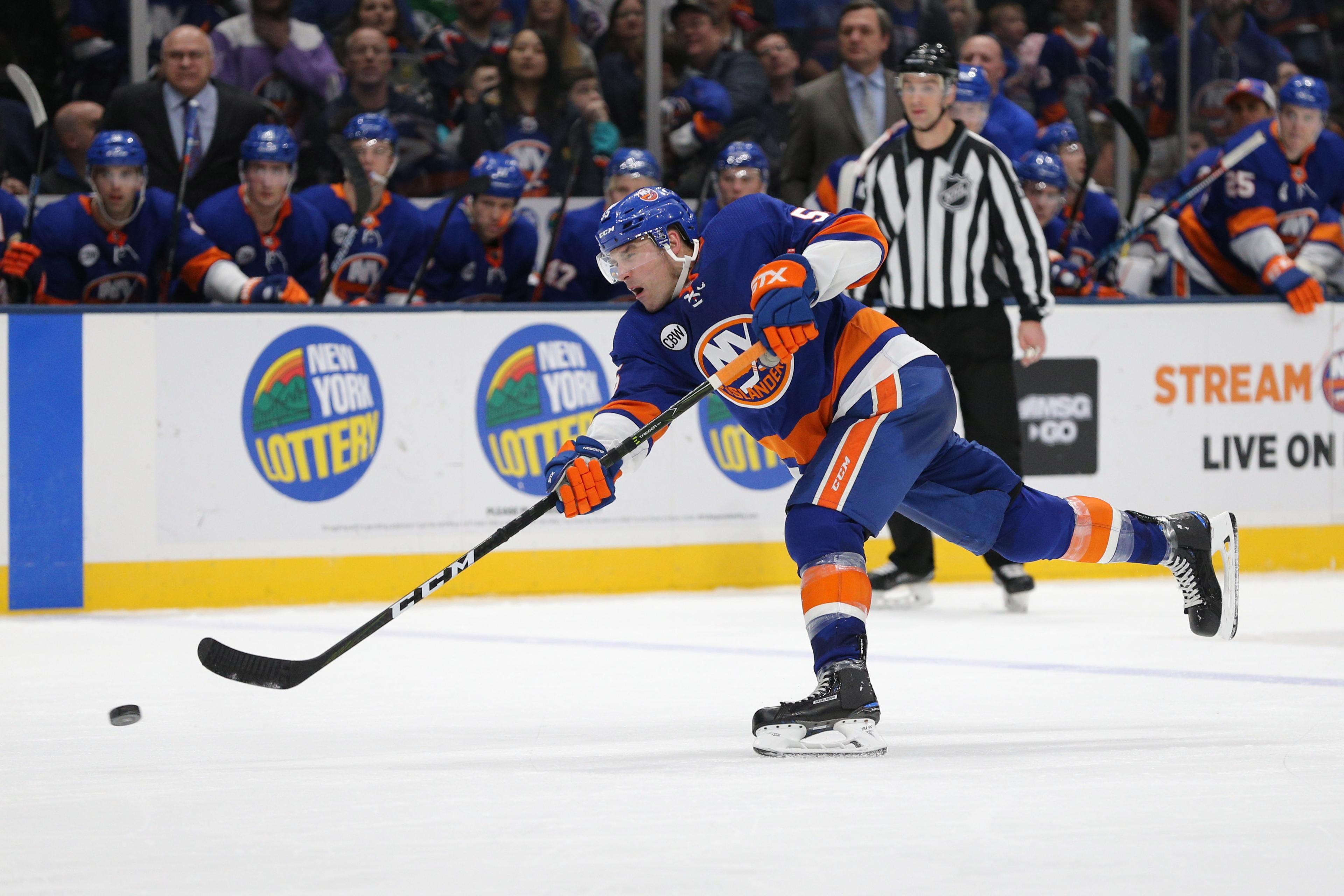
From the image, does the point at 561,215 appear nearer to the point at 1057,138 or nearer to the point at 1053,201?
the point at 1053,201

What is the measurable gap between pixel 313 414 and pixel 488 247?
1.07 m

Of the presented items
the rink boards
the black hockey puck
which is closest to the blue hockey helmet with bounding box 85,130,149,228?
the rink boards

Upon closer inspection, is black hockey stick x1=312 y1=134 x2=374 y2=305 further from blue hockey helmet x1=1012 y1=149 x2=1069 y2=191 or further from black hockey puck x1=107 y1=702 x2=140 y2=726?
black hockey puck x1=107 y1=702 x2=140 y2=726

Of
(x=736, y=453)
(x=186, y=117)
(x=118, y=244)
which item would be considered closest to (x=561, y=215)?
(x=736, y=453)

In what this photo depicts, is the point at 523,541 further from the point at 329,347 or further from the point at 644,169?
the point at 644,169

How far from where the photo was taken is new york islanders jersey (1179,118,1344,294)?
603 centimetres

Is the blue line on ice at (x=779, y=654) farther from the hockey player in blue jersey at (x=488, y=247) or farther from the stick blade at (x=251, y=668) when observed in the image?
the hockey player in blue jersey at (x=488, y=247)

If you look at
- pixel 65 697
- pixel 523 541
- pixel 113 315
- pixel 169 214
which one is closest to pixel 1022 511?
pixel 65 697

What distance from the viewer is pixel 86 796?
98.7 inches

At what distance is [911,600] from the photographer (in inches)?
198

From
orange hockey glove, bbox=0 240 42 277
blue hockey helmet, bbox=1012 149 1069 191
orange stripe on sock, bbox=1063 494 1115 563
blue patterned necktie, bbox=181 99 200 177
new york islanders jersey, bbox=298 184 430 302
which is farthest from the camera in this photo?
blue hockey helmet, bbox=1012 149 1069 191

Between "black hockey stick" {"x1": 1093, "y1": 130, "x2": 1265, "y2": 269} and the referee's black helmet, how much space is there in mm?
1749

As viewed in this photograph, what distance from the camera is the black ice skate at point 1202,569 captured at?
3.37 metres

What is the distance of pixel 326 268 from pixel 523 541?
115cm
